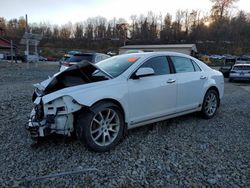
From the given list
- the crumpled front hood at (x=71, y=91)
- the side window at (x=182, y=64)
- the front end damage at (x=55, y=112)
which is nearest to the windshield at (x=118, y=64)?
the crumpled front hood at (x=71, y=91)

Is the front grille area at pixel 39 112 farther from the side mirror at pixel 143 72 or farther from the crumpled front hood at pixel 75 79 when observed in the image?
the side mirror at pixel 143 72

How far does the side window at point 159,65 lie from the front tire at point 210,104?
58.1 inches

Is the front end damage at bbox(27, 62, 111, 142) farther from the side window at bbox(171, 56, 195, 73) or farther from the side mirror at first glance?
the side window at bbox(171, 56, 195, 73)

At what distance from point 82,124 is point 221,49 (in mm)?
77248

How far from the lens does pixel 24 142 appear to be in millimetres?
3918

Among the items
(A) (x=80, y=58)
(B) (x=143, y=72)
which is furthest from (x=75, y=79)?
(A) (x=80, y=58)

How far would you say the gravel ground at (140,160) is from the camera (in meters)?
2.86

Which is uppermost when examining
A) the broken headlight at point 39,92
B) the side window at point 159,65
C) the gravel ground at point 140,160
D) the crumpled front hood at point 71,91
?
A: the side window at point 159,65

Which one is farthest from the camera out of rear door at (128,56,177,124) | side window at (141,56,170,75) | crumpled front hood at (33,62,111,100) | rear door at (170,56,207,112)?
rear door at (170,56,207,112)

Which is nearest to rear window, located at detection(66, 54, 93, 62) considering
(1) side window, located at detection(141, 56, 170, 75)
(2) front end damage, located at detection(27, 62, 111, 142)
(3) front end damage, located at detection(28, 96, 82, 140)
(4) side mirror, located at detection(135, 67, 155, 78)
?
(1) side window, located at detection(141, 56, 170, 75)

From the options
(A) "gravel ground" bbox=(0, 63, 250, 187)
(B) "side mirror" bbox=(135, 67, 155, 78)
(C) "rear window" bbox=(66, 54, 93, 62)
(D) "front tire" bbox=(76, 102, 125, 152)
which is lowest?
(A) "gravel ground" bbox=(0, 63, 250, 187)

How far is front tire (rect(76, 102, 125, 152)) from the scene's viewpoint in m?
3.39

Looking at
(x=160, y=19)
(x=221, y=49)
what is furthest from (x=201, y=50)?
(x=160, y=19)

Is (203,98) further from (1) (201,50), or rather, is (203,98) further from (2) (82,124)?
(1) (201,50)
